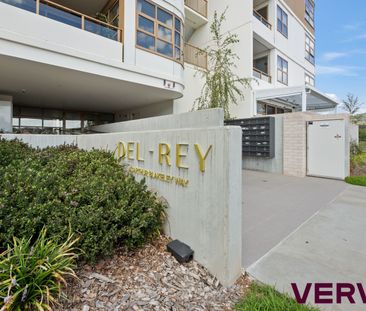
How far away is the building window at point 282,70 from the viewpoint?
15117 mm

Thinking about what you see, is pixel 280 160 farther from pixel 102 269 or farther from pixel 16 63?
pixel 16 63

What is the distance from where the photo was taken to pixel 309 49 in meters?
19.4

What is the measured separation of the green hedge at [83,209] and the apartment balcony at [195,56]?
10.4 m

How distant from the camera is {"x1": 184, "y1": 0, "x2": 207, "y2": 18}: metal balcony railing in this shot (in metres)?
13.1

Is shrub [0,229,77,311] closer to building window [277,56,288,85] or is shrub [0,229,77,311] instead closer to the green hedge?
the green hedge

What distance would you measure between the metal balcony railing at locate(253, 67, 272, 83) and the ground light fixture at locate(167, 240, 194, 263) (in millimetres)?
12648

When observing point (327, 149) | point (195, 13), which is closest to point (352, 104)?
point (195, 13)

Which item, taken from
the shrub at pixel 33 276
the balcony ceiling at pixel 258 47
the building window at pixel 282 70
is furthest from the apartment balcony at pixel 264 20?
the shrub at pixel 33 276

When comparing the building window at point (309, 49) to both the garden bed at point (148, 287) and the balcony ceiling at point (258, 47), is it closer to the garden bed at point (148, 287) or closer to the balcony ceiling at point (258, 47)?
the balcony ceiling at point (258, 47)

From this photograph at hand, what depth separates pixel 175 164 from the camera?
3404mm

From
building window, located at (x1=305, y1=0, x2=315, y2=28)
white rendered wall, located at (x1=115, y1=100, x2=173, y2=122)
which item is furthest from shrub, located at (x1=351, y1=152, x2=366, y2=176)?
building window, located at (x1=305, y1=0, x2=315, y2=28)

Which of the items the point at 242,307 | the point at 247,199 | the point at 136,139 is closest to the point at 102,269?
the point at 242,307

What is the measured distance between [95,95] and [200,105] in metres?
5.14

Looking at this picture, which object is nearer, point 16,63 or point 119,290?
point 119,290
